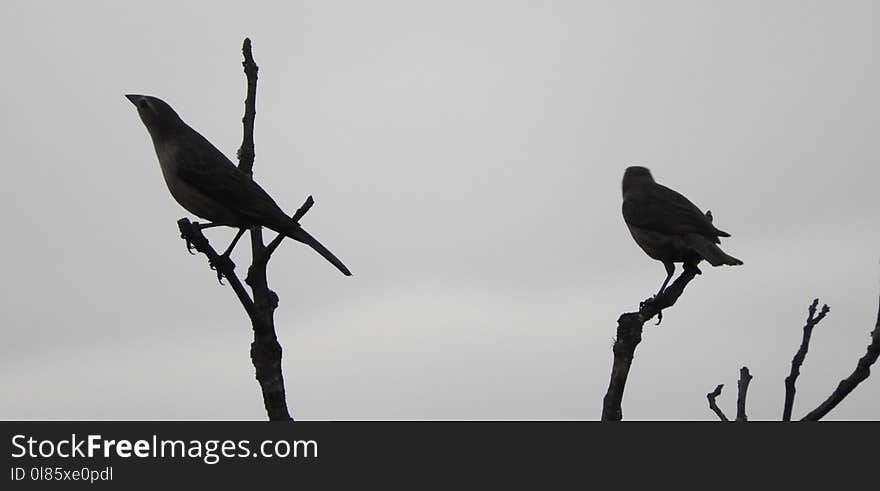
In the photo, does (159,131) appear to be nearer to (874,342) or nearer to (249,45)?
(249,45)

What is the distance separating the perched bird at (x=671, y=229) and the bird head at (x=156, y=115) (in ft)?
21.1

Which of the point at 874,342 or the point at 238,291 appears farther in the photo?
the point at 238,291

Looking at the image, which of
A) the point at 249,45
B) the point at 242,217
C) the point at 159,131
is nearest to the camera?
the point at 249,45

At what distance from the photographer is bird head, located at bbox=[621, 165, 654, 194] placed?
14820mm

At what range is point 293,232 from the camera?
29.1ft

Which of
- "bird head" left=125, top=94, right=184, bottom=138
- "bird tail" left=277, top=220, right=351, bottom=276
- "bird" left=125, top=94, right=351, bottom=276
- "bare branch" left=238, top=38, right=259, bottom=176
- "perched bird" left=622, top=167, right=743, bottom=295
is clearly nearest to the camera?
"bare branch" left=238, top=38, right=259, bottom=176

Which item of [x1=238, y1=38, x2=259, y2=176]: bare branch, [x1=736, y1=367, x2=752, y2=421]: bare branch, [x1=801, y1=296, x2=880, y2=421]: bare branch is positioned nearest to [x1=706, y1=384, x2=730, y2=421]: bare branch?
[x1=736, y1=367, x2=752, y2=421]: bare branch

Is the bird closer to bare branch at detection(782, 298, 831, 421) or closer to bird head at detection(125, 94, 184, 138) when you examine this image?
bird head at detection(125, 94, 184, 138)

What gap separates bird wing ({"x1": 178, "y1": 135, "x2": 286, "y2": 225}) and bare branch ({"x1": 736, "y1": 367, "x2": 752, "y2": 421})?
15.4ft

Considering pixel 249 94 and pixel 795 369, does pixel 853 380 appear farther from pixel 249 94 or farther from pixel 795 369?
pixel 249 94

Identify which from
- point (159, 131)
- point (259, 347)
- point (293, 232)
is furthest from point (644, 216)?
point (259, 347)

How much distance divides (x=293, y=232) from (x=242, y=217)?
0.72m

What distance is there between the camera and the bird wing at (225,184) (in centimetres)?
906

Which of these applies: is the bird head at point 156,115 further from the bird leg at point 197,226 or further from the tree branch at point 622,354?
the tree branch at point 622,354
